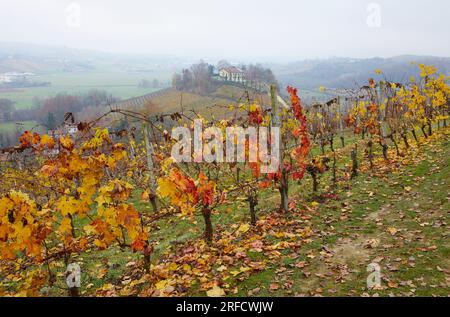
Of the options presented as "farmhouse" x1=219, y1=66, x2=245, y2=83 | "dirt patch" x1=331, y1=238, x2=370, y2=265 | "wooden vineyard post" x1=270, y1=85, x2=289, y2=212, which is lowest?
"dirt patch" x1=331, y1=238, x2=370, y2=265

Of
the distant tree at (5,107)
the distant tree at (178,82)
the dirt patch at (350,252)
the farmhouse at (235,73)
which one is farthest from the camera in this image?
the distant tree at (5,107)

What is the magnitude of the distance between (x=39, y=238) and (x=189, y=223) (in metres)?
6.08

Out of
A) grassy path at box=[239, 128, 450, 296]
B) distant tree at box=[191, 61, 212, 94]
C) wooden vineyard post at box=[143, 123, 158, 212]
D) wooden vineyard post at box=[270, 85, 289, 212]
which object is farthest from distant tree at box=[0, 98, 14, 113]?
grassy path at box=[239, 128, 450, 296]

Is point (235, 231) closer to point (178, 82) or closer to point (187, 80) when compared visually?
point (187, 80)

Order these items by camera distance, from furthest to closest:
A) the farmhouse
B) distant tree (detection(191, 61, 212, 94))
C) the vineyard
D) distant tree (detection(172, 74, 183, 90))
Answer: distant tree (detection(172, 74, 183, 90)), distant tree (detection(191, 61, 212, 94)), the farmhouse, the vineyard

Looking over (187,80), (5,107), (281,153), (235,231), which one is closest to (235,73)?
(281,153)

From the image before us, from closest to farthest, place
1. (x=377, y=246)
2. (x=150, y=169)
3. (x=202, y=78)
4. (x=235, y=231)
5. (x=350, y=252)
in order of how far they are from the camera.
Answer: (x=350, y=252) < (x=377, y=246) < (x=235, y=231) < (x=150, y=169) < (x=202, y=78)

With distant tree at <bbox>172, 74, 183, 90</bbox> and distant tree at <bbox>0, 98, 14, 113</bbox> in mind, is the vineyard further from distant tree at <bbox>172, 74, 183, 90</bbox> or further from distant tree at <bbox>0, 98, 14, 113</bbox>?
distant tree at <bbox>0, 98, 14, 113</bbox>

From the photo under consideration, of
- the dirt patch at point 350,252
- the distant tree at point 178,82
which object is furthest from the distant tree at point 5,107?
the dirt patch at point 350,252

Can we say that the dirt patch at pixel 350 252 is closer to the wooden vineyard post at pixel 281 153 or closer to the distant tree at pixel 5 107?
the wooden vineyard post at pixel 281 153

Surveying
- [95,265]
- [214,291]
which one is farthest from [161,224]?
[214,291]

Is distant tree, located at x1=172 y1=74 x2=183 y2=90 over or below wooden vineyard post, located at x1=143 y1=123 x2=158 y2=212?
over

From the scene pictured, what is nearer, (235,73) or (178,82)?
(235,73)

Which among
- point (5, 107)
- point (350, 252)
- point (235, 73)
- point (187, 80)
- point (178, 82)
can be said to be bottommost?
point (350, 252)
